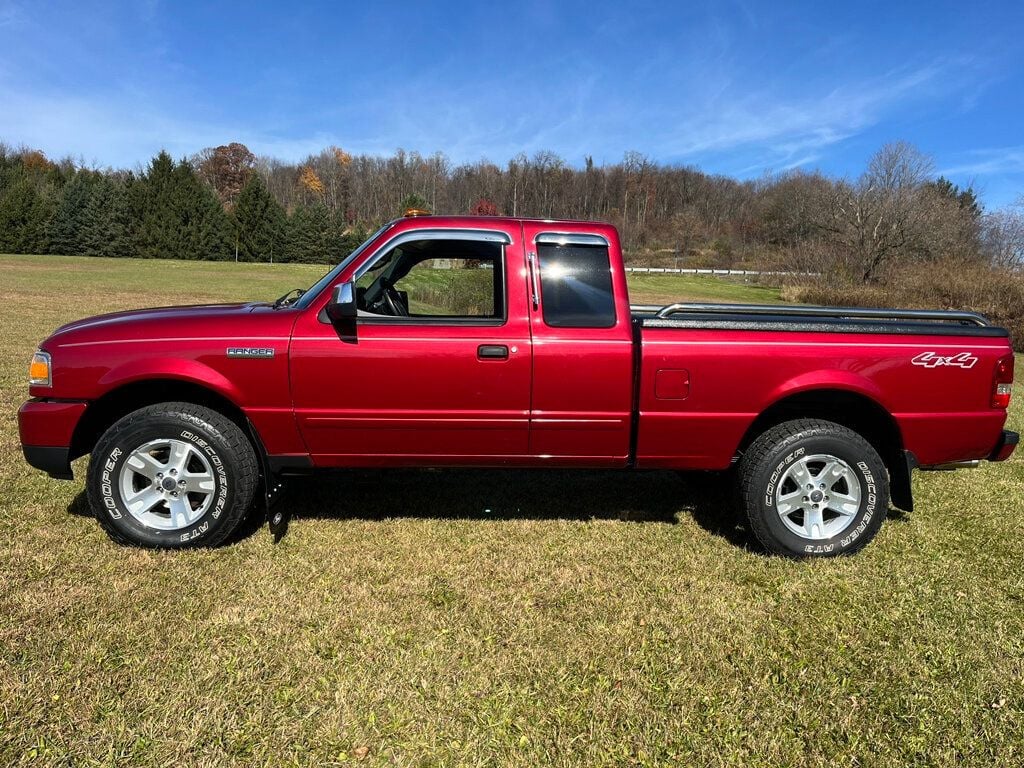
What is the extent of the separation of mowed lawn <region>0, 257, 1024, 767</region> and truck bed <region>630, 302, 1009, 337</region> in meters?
1.38

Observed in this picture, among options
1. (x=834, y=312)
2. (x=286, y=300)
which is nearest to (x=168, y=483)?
(x=286, y=300)

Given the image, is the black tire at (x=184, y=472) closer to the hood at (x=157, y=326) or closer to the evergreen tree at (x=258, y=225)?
the hood at (x=157, y=326)

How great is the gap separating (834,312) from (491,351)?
2.26m

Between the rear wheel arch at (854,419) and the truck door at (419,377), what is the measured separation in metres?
1.54

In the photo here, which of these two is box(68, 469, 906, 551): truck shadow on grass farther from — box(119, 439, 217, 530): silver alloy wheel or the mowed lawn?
box(119, 439, 217, 530): silver alloy wheel

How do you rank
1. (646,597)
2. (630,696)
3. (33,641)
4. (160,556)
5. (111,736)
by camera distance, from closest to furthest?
(111,736)
(630,696)
(33,641)
(646,597)
(160,556)

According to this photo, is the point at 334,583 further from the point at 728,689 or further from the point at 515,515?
the point at 728,689

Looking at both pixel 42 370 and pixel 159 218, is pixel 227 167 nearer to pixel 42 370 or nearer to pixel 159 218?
pixel 159 218

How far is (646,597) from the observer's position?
11.0 feet

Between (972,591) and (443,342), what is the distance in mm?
3256

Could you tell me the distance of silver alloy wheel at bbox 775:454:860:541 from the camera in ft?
12.3

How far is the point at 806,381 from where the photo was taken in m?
3.61

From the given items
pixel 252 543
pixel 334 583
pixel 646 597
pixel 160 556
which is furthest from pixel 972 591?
pixel 160 556

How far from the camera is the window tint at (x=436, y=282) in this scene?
3.79 m
